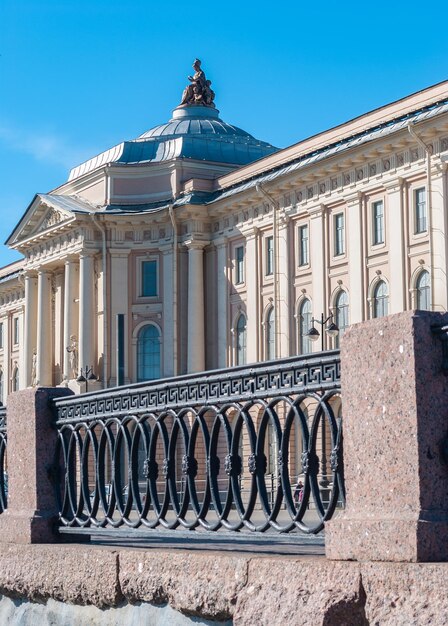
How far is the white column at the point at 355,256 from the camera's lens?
43281 millimetres

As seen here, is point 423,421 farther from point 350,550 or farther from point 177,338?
point 177,338

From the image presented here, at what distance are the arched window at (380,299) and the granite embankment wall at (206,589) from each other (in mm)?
35876

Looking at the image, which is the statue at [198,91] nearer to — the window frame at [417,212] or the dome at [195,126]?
the dome at [195,126]

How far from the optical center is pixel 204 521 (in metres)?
5.66

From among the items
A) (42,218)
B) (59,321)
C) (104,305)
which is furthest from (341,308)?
(42,218)

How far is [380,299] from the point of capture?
42500mm

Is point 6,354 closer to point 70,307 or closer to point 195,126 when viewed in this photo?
point 70,307

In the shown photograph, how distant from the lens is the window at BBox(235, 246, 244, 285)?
168 feet

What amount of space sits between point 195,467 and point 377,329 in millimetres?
1508

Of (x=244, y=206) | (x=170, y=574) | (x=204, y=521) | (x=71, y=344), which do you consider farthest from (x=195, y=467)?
(x=71, y=344)

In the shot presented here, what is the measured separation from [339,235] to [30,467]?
38.9 m

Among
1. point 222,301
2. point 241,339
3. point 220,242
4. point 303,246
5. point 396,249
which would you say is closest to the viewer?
point 396,249

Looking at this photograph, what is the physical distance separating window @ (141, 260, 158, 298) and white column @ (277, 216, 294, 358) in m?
8.84

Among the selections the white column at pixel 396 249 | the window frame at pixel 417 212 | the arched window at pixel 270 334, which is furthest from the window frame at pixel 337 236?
the arched window at pixel 270 334
